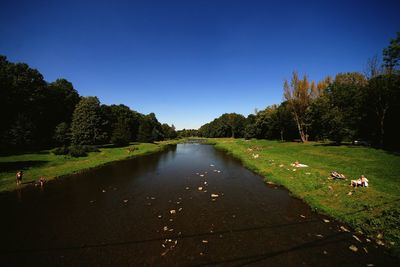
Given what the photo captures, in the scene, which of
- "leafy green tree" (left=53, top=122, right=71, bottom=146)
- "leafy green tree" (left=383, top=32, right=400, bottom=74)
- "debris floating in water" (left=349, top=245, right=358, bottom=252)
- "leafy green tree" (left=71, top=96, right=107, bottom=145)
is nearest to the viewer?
"debris floating in water" (left=349, top=245, right=358, bottom=252)

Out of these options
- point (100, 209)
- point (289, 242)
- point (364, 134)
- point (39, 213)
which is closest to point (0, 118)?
point (39, 213)

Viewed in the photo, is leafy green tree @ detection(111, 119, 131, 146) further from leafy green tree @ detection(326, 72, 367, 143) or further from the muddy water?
leafy green tree @ detection(326, 72, 367, 143)

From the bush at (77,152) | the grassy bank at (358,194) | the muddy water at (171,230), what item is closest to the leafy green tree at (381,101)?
the grassy bank at (358,194)

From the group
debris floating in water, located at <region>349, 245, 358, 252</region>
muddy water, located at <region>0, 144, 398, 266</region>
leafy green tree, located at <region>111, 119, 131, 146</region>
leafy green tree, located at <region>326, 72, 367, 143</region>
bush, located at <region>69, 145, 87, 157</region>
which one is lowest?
muddy water, located at <region>0, 144, 398, 266</region>

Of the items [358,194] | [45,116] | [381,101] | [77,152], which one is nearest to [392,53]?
[381,101]

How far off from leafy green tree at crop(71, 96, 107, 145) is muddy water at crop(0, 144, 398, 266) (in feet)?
121

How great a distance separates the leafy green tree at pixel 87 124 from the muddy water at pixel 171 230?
3687 centimetres

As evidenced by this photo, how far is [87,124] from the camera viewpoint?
5259 centimetres

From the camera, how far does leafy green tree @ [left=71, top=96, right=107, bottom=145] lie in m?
51.8

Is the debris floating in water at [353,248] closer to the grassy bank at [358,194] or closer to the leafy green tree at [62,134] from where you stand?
the grassy bank at [358,194]

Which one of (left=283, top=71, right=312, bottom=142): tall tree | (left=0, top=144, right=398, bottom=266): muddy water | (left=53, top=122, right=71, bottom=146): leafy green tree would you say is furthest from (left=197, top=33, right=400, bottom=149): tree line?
(left=53, top=122, right=71, bottom=146): leafy green tree

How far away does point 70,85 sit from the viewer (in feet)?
228

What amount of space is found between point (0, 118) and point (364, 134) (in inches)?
2818

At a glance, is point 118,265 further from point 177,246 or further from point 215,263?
point 215,263
